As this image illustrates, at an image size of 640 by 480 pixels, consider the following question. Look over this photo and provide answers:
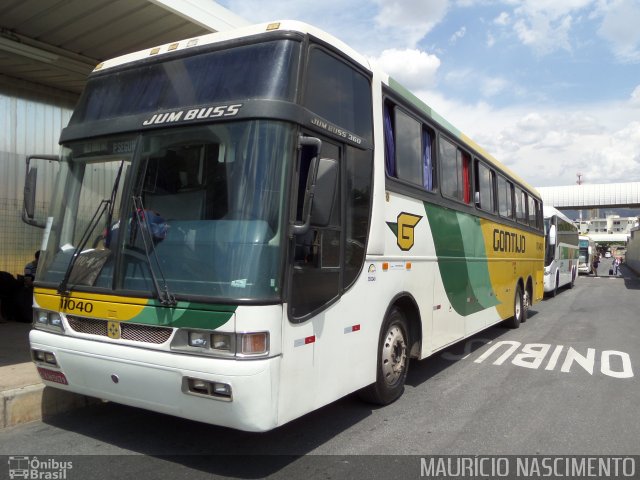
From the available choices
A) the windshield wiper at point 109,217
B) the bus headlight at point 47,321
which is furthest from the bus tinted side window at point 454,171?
the bus headlight at point 47,321

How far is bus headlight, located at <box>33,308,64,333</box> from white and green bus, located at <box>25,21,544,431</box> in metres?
0.02

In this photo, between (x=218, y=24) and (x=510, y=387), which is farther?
(x=218, y=24)

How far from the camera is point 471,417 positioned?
17.6 ft

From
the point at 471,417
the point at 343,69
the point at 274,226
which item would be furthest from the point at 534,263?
the point at 274,226

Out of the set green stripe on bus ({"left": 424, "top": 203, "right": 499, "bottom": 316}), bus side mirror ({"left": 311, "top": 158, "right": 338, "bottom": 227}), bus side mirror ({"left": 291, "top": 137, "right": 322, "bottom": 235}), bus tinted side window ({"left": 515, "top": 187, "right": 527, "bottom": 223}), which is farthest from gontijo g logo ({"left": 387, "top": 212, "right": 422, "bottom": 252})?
bus tinted side window ({"left": 515, "top": 187, "right": 527, "bottom": 223})

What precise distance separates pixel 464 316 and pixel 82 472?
5.37 metres

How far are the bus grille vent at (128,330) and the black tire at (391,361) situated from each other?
214 centimetres

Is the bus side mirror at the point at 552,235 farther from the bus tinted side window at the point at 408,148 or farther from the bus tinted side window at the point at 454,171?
the bus tinted side window at the point at 408,148

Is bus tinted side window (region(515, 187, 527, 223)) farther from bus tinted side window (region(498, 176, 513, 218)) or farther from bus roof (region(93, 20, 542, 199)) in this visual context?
bus roof (region(93, 20, 542, 199))

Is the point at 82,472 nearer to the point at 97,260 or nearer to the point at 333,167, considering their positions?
the point at 97,260

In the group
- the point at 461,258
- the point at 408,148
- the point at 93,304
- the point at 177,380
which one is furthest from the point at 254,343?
the point at 461,258

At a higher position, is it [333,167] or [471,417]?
[333,167]

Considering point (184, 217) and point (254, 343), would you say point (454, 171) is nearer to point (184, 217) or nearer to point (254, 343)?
point (184, 217)

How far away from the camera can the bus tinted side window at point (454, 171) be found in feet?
23.0
